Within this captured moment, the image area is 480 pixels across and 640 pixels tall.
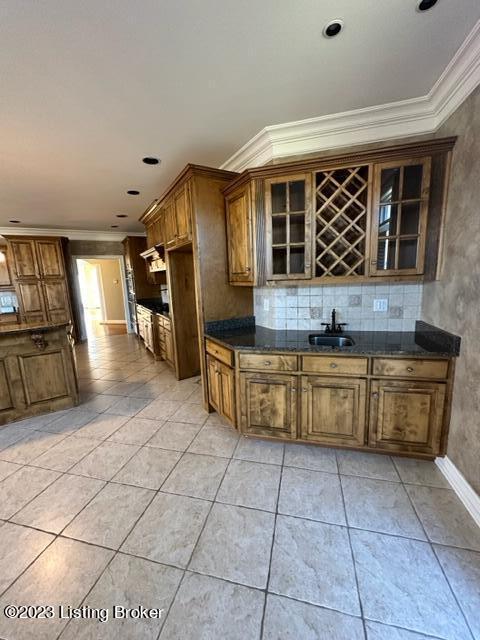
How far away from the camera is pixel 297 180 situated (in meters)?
2.17

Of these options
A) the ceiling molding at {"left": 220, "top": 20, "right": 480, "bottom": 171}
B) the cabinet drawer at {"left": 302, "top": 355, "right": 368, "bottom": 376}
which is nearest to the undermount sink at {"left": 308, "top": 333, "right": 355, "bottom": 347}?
the cabinet drawer at {"left": 302, "top": 355, "right": 368, "bottom": 376}

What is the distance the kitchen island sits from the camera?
268 cm

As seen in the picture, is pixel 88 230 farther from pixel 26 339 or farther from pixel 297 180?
pixel 297 180

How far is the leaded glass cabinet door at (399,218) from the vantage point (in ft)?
6.49

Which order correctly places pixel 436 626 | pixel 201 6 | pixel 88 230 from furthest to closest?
pixel 88 230, pixel 201 6, pixel 436 626

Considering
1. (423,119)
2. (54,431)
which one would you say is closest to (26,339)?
(54,431)

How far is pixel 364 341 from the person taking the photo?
84.4 inches

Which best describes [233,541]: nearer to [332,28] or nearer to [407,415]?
[407,415]

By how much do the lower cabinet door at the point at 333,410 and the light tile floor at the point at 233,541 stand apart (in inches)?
6.9

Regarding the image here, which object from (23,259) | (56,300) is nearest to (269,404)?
(56,300)

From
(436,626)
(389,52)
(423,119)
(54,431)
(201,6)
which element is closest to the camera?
(436,626)

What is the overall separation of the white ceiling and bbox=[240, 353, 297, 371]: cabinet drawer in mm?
1900

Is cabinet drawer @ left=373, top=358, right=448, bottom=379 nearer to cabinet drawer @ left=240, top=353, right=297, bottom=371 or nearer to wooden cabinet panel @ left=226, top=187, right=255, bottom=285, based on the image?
cabinet drawer @ left=240, top=353, right=297, bottom=371

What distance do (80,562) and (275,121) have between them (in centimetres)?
323
